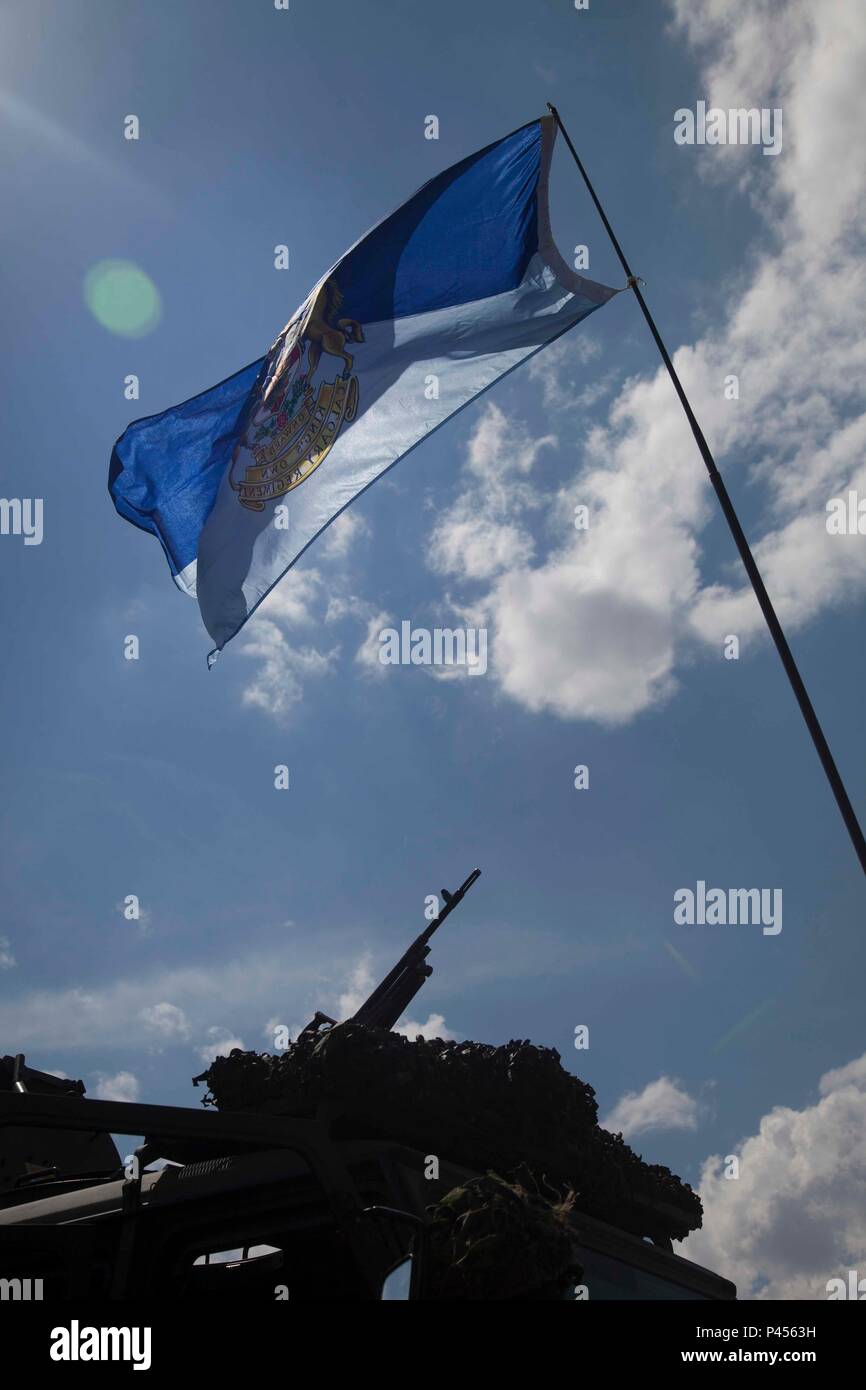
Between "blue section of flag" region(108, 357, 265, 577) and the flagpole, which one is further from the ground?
"blue section of flag" region(108, 357, 265, 577)

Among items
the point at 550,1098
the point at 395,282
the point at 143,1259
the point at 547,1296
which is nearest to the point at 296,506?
the point at 395,282

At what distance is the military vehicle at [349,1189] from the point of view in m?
4.59

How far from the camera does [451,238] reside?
10.4m

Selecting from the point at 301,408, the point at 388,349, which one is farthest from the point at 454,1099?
the point at 388,349

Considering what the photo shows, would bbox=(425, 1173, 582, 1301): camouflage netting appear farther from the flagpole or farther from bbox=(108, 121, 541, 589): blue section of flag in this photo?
bbox=(108, 121, 541, 589): blue section of flag

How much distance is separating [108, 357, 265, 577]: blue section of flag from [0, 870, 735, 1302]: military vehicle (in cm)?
568

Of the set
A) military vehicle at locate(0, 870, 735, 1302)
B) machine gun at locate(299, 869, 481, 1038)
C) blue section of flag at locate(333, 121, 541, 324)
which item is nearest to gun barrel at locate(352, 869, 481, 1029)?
machine gun at locate(299, 869, 481, 1038)

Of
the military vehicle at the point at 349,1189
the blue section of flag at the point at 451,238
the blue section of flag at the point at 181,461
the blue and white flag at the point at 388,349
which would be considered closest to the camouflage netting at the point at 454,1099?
the military vehicle at the point at 349,1189

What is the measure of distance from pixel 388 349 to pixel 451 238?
138cm

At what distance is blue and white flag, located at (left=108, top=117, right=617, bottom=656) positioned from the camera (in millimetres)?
9617

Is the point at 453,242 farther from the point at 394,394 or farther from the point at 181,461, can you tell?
the point at 181,461

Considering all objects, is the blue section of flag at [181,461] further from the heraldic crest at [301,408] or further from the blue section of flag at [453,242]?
the heraldic crest at [301,408]

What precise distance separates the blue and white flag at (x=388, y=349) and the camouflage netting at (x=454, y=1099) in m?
4.12
